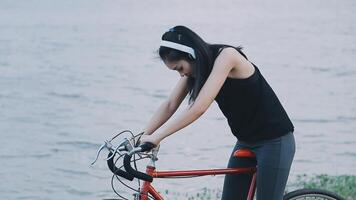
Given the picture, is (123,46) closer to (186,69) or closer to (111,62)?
(111,62)

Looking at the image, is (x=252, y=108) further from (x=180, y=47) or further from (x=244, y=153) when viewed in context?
(x=180, y=47)

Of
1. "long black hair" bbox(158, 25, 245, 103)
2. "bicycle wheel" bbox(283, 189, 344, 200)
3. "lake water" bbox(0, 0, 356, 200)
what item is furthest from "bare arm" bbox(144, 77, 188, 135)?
"lake water" bbox(0, 0, 356, 200)

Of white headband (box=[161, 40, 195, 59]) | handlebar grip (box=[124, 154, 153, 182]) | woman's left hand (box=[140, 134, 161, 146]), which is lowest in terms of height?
handlebar grip (box=[124, 154, 153, 182])

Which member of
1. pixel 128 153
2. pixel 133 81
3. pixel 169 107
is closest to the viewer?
pixel 128 153

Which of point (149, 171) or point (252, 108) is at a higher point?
point (252, 108)

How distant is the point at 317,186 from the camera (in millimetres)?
6652

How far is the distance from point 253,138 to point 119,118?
575 cm

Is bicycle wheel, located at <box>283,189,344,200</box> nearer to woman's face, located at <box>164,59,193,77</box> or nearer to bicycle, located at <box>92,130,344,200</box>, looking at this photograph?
bicycle, located at <box>92,130,344,200</box>

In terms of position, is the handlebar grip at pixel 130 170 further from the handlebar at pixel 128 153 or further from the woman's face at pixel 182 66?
the woman's face at pixel 182 66

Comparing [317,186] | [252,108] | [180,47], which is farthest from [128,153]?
[317,186]

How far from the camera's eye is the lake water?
307 inches

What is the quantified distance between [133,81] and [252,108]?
8.03m

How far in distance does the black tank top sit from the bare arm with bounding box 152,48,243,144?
0.09 m

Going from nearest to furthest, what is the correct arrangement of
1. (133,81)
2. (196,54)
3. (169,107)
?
(196,54)
(169,107)
(133,81)
